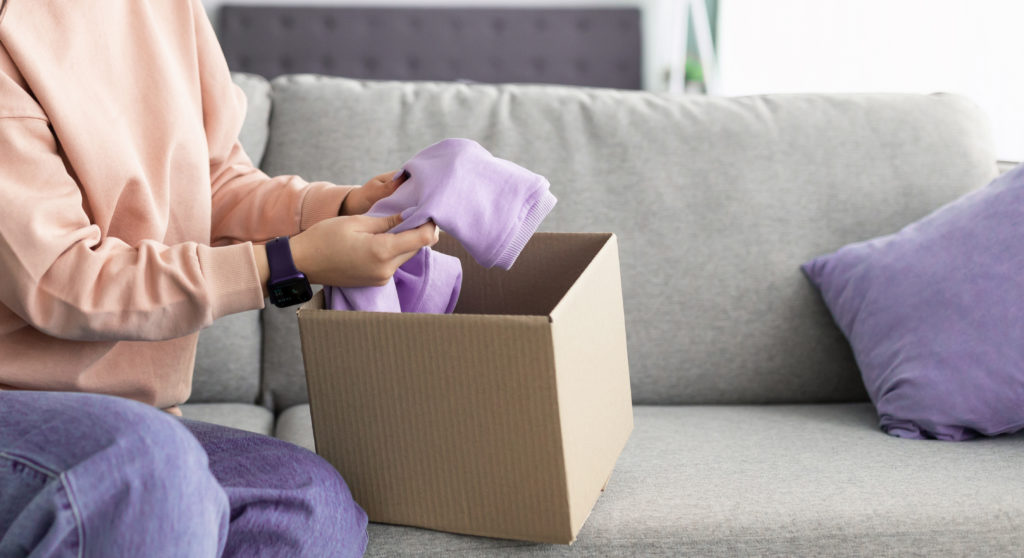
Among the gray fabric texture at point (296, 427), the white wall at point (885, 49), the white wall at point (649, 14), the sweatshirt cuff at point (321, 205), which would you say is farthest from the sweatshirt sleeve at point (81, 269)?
the white wall at point (649, 14)

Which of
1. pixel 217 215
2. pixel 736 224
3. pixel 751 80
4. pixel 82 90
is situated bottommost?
pixel 751 80

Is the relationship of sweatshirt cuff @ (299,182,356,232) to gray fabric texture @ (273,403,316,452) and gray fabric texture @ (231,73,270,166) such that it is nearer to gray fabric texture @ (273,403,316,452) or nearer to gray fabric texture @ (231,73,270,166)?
gray fabric texture @ (273,403,316,452)

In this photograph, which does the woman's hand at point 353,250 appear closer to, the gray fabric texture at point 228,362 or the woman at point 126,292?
the woman at point 126,292

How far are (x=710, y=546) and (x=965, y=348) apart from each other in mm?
476

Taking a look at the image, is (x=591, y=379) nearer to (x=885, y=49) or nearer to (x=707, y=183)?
(x=707, y=183)

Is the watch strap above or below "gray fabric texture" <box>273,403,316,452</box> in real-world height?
above

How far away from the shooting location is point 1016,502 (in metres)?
0.98

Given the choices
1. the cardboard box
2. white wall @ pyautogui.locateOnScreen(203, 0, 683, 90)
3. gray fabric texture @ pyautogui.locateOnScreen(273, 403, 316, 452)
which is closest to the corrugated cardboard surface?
the cardboard box

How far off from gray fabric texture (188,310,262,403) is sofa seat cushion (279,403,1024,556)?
0.51 m

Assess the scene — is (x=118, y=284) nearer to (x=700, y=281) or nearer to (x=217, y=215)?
(x=217, y=215)

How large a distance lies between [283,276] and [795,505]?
1.88 ft

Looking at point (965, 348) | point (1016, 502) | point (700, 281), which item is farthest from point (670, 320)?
point (1016, 502)

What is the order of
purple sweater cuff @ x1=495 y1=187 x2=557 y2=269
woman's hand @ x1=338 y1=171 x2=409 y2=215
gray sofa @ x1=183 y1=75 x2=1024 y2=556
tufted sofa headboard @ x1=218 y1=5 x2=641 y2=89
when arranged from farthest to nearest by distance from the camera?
1. tufted sofa headboard @ x1=218 y1=5 x2=641 y2=89
2. gray sofa @ x1=183 y1=75 x2=1024 y2=556
3. woman's hand @ x1=338 y1=171 x2=409 y2=215
4. purple sweater cuff @ x1=495 y1=187 x2=557 y2=269

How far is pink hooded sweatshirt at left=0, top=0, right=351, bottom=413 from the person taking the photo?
83cm
